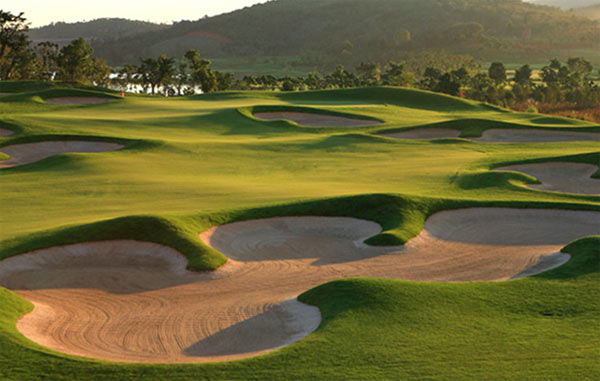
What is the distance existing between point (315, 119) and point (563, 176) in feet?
83.3

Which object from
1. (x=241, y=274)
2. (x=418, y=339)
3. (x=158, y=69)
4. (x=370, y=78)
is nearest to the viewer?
(x=418, y=339)

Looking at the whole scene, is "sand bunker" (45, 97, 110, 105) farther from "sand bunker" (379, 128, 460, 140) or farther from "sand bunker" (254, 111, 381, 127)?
"sand bunker" (379, 128, 460, 140)

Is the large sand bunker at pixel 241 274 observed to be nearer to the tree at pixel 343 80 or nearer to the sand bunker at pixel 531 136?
the sand bunker at pixel 531 136

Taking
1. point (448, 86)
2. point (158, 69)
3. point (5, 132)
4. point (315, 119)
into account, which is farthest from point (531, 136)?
point (158, 69)

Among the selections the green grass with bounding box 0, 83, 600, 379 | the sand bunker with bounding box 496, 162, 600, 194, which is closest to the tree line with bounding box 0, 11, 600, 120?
the green grass with bounding box 0, 83, 600, 379

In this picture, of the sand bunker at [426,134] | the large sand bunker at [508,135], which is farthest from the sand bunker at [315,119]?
the large sand bunker at [508,135]

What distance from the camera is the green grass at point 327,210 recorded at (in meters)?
9.41

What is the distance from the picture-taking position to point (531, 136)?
137 feet

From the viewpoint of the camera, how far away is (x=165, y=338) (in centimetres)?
1146

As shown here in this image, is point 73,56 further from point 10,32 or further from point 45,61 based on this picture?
point 45,61

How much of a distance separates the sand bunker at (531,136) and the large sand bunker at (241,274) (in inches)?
868

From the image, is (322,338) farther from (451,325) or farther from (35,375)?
(35,375)

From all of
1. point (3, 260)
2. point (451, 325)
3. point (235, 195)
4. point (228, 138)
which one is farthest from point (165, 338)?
point (228, 138)

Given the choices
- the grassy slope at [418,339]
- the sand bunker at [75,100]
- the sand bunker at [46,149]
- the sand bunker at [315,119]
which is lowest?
the grassy slope at [418,339]
